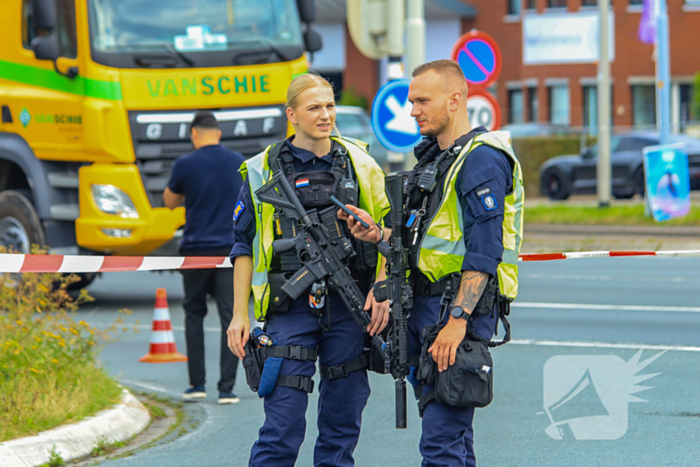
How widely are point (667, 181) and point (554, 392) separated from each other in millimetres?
12132

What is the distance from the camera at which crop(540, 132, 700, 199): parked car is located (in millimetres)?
23797

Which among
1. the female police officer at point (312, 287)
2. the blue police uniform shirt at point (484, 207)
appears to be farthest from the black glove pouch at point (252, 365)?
the blue police uniform shirt at point (484, 207)

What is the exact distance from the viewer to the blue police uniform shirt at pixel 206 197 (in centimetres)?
725

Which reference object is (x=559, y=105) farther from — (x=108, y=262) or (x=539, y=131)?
(x=108, y=262)

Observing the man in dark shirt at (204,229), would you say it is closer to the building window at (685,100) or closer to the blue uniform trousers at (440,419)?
the blue uniform trousers at (440,419)

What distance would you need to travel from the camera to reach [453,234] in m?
4.17

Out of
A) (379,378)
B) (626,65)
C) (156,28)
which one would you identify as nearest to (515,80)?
(626,65)

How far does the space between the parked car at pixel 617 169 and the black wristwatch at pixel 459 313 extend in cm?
2047

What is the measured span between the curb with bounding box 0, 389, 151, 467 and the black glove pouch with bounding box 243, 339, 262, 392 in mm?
1506

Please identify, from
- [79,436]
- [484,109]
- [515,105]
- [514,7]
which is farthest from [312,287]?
[514,7]

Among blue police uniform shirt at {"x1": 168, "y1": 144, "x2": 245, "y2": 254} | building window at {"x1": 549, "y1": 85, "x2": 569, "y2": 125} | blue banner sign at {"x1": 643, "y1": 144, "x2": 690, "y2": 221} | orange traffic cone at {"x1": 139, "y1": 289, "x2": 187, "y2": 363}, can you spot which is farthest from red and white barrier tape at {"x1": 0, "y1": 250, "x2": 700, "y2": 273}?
building window at {"x1": 549, "y1": 85, "x2": 569, "y2": 125}

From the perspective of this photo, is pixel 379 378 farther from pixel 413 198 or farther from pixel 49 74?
pixel 49 74

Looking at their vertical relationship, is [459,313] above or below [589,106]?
above
